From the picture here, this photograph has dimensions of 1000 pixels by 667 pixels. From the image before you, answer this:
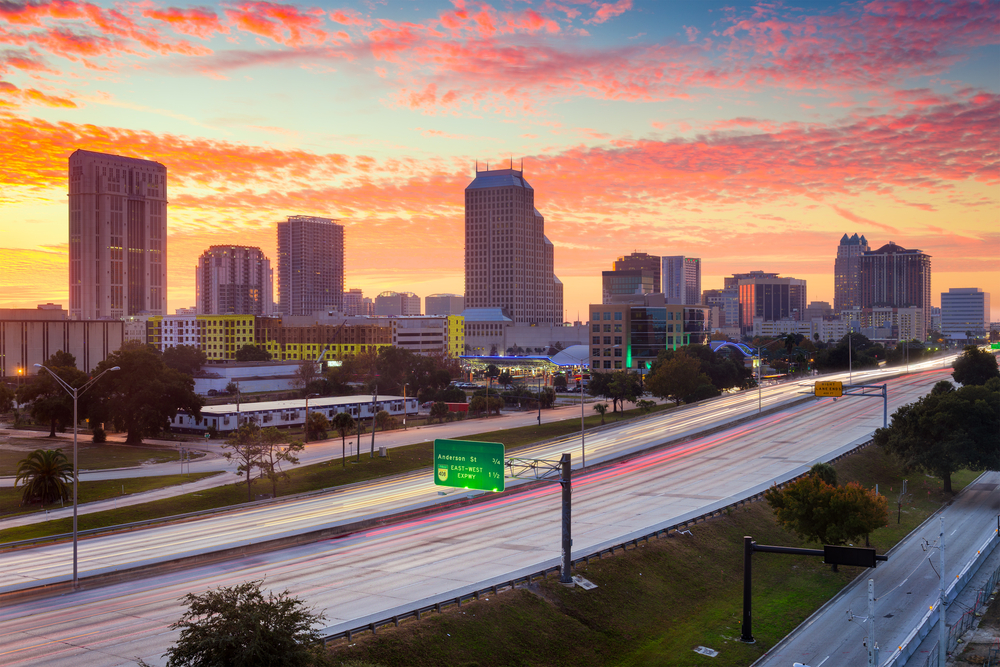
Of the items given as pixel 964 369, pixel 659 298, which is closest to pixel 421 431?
pixel 964 369

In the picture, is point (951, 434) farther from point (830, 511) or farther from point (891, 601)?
point (891, 601)

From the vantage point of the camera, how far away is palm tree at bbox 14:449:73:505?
51844 millimetres

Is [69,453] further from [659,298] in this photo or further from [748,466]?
[659,298]

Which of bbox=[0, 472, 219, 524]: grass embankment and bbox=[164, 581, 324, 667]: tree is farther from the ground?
bbox=[164, 581, 324, 667]: tree

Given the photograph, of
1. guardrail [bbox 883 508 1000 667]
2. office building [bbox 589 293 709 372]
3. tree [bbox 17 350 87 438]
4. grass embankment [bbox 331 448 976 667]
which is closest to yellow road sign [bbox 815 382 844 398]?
grass embankment [bbox 331 448 976 667]

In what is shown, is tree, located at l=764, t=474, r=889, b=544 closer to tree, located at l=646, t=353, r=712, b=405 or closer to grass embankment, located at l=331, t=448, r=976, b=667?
grass embankment, located at l=331, t=448, r=976, b=667

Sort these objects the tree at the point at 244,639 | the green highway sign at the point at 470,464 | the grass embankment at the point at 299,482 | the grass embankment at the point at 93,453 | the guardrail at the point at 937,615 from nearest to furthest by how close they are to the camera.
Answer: the tree at the point at 244,639 < the guardrail at the point at 937,615 < the green highway sign at the point at 470,464 < the grass embankment at the point at 299,482 < the grass embankment at the point at 93,453

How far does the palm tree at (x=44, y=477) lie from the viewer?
51844mm

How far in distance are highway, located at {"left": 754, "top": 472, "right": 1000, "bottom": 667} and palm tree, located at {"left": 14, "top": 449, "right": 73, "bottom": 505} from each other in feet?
157

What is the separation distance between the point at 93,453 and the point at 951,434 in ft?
262

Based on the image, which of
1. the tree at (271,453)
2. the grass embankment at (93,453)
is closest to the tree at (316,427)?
the grass embankment at (93,453)

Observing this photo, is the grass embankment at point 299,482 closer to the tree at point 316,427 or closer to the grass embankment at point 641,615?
the tree at point 316,427

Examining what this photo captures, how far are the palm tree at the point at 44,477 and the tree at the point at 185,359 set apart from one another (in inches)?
4158

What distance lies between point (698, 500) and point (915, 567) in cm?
1444
